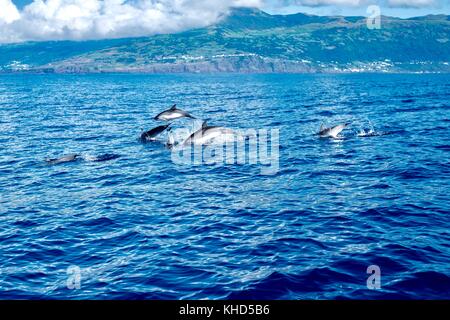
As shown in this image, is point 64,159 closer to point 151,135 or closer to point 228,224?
point 151,135

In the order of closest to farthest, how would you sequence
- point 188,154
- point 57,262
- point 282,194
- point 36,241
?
point 57,262 < point 36,241 < point 282,194 < point 188,154

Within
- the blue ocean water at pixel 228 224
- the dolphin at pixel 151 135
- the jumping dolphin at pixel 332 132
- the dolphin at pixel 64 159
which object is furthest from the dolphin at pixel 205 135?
the dolphin at pixel 64 159

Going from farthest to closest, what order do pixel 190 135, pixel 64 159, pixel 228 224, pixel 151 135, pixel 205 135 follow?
pixel 151 135, pixel 190 135, pixel 205 135, pixel 64 159, pixel 228 224

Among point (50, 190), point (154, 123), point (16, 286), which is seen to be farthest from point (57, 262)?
point (154, 123)

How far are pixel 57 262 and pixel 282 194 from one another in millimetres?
13075

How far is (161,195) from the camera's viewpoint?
83.8ft

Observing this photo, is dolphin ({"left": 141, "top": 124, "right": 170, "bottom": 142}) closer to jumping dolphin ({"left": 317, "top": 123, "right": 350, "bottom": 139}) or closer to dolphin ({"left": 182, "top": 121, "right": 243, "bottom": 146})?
dolphin ({"left": 182, "top": 121, "right": 243, "bottom": 146})

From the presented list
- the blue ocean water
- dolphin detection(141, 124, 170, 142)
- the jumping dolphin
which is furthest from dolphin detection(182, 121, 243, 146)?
the jumping dolphin

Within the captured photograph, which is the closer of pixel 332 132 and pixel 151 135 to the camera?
pixel 332 132

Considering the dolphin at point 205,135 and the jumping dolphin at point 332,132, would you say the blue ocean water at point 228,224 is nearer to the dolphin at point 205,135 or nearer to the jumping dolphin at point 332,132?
the dolphin at point 205,135

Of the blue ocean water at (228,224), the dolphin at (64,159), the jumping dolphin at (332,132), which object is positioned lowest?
the blue ocean water at (228,224)

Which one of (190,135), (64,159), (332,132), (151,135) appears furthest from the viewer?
(151,135)

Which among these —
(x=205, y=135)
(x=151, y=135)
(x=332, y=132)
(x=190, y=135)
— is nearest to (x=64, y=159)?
(x=151, y=135)
